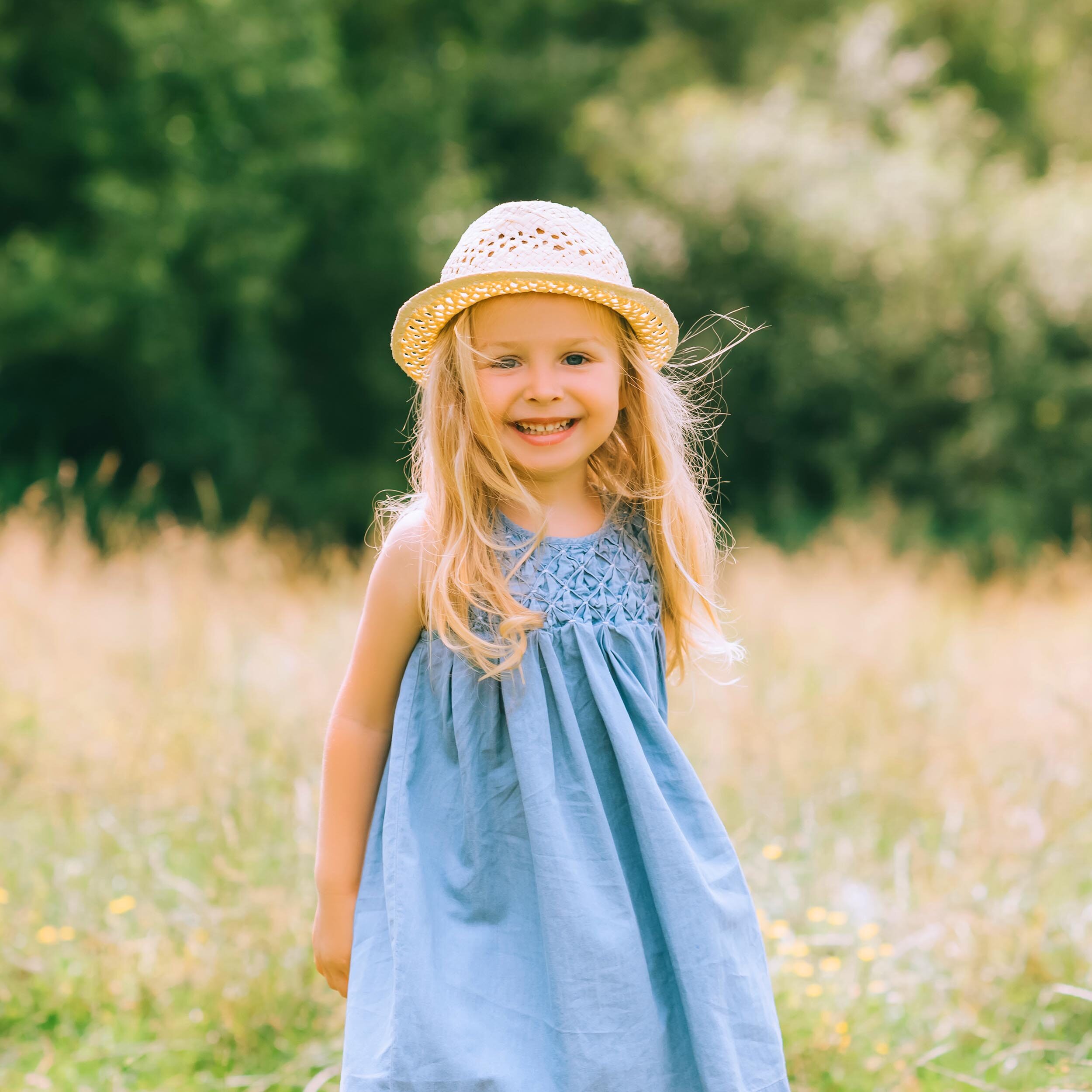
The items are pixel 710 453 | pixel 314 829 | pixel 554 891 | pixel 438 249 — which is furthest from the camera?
pixel 438 249

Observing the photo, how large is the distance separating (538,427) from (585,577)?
23 centimetres

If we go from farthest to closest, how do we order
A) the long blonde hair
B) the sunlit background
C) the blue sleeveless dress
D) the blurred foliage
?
the blurred foliage
the sunlit background
the long blonde hair
the blue sleeveless dress

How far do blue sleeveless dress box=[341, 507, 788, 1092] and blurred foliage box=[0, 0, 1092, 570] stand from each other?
6.94m

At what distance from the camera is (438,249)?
32.6 feet

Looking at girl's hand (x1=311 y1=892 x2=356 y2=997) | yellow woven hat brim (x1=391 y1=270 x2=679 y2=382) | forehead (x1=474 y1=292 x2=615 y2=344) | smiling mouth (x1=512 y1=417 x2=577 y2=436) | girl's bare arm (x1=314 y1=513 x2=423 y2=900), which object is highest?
yellow woven hat brim (x1=391 y1=270 x2=679 y2=382)

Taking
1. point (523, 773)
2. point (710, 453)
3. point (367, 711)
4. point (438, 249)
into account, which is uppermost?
point (438, 249)

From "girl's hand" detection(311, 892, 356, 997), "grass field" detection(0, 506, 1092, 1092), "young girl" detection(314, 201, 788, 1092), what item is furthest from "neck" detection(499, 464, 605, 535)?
"grass field" detection(0, 506, 1092, 1092)

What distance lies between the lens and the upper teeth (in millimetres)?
1643

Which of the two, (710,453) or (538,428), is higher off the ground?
(710,453)

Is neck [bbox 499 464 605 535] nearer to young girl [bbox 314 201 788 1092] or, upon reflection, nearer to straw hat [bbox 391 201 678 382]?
young girl [bbox 314 201 788 1092]

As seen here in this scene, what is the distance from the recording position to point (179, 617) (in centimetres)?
482

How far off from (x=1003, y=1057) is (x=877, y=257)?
880cm

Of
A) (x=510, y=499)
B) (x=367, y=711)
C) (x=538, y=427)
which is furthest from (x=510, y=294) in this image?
(x=367, y=711)

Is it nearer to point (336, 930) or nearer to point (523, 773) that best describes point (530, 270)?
point (523, 773)
